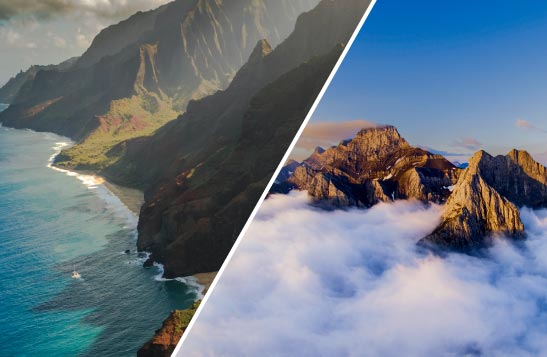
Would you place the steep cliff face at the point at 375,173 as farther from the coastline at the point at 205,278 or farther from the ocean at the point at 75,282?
the coastline at the point at 205,278

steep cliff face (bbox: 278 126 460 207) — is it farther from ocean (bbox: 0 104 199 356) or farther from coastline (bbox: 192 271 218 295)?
coastline (bbox: 192 271 218 295)

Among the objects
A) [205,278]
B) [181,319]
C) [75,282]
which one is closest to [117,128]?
[75,282]

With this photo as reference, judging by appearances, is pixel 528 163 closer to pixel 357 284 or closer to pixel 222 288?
pixel 357 284

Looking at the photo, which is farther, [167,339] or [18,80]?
[18,80]

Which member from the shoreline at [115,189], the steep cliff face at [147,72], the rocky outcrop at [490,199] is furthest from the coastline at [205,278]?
the steep cliff face at [147,72]

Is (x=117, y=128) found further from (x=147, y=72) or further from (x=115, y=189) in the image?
(x=115, y=189)

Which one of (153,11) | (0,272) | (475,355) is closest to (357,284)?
(475,355)

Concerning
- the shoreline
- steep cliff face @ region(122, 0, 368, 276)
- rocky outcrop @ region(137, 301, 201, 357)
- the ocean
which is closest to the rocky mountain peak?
rocky outcrop @ region(137, 301, 201, 357)

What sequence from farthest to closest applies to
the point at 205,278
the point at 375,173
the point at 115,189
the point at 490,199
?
1. the point at 115,189
2. the point at 205,278
3. the point at 375,173
4. the point at 490,199
